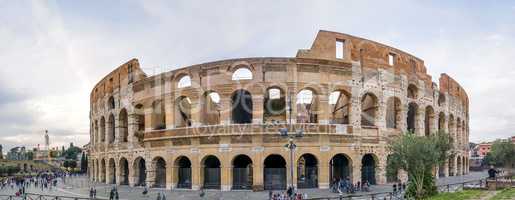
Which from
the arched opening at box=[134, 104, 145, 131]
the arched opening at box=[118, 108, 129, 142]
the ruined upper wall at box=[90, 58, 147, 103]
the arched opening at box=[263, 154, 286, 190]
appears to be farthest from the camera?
the arched opening at box=[118, 108, 129, 142]

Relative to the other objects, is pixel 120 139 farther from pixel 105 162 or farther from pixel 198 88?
pixel 198 88

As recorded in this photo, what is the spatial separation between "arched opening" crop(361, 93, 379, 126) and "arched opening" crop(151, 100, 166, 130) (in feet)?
52.7

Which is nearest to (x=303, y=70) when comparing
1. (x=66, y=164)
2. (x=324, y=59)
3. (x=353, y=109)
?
(x=324, y=59)

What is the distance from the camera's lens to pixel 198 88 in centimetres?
3141

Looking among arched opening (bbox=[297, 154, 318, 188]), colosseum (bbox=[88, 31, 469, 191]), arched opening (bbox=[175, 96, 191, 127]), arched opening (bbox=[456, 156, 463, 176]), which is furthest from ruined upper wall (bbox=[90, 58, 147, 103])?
arched opening (bbox=[456, 156, 463, 176])

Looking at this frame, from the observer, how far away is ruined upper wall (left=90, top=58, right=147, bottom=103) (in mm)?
37469

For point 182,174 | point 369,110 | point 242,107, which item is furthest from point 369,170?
point 182,174

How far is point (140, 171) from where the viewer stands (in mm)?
38000

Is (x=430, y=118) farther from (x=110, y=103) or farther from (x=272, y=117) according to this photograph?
(x=110, y=103)

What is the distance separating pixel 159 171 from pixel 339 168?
14.3m

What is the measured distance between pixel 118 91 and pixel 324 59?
19.1 metres

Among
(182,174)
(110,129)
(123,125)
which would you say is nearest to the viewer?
(182,174)

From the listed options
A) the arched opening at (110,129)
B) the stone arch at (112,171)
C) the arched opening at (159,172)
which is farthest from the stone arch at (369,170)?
the arched opening at (110,129)

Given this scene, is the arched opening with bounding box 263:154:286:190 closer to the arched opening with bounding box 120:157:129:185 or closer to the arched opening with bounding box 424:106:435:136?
the arched opening with bounding box 120:157:129:185
